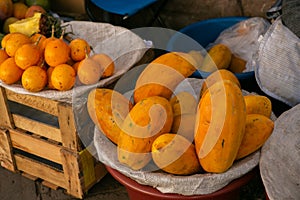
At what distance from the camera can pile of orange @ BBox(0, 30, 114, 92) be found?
1706 mm

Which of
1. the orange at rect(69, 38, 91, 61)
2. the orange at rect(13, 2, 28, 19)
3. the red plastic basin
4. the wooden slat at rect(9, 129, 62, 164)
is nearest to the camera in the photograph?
the red plastic basin

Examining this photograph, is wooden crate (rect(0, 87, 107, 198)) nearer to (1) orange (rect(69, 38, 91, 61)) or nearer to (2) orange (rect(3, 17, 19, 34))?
(1) orange (rect(69, 38, 91, 61))

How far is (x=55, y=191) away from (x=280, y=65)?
4.47 ft

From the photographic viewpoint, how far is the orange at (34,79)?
1696mm

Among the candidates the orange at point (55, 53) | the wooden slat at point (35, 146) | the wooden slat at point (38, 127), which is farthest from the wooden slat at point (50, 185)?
the orange at point (55, 53)

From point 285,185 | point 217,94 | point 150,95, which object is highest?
point 217,94

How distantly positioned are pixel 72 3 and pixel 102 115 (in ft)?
6.42

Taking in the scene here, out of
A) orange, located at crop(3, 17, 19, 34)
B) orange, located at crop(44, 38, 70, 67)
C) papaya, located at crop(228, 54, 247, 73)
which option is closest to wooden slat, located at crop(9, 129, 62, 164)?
orange, located at crop(44, 38, 70, 67)

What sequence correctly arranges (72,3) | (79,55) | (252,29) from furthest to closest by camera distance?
(72,3) < (252,29) < (79,55)

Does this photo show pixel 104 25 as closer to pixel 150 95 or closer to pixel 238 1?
pixel 150 95

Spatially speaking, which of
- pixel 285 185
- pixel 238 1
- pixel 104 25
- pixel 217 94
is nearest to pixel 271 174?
pixel 285 185

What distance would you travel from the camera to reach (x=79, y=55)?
1813 mm

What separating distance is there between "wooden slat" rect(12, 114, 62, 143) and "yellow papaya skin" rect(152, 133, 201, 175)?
851mm

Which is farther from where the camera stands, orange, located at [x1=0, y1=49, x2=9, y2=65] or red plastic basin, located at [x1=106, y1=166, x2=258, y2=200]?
orange, located at [x1=0, y1=49, x2=9, y2=65]
